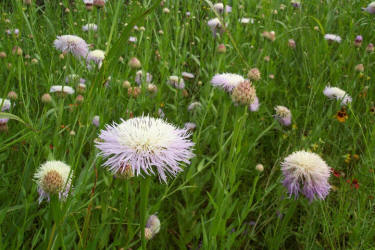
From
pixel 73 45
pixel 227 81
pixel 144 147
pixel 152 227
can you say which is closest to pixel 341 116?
pixel 227 81

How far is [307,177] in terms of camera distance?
4.05ft

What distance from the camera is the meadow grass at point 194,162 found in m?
1.03

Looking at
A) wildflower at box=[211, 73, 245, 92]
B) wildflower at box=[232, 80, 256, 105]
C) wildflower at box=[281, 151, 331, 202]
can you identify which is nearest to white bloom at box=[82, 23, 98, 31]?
wildflower at box=[211, 73, 245, 92]

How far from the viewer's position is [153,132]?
92 centimetres

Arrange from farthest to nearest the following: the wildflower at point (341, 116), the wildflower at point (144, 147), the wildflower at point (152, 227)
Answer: the wildflower at point (341, 116), the wildflower at point (152, 227), the wildflower at point (144, 147)

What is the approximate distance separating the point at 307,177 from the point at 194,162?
1.36ft

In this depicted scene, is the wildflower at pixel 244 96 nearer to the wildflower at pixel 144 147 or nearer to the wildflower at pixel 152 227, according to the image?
the wildflower at pixel 144 147

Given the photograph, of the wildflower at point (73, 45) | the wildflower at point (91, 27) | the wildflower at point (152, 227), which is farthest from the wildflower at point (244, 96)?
the wildflower at point (91, 27)

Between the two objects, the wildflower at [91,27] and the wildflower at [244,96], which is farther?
the wildflower at [91,27]

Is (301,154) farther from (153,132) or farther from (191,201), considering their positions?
(153,132)

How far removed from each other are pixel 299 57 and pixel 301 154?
1.65 m

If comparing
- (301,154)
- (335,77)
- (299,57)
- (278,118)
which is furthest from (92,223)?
(299,57)

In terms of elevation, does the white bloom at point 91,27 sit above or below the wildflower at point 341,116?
above

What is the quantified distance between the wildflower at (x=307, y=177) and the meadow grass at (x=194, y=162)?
0.14 feet
